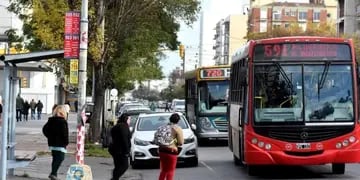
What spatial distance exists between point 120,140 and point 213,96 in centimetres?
1389

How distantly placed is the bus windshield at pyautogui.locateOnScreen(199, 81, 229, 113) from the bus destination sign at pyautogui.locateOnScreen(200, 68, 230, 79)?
0.87ft

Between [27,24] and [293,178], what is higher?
[27,24]

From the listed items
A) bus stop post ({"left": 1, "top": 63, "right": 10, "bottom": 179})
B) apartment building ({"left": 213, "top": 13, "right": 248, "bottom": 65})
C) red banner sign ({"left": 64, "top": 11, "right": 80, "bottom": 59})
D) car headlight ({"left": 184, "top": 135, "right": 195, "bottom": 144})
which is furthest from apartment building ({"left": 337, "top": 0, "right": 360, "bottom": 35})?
apartment building ({"left": 213, "top": 13, "right": 248, "bottom": 65})

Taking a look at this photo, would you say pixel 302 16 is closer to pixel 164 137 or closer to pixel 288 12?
pixel 288 12

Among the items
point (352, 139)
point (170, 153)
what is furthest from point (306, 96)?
point (170, 153)

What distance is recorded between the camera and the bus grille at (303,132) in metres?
15.2

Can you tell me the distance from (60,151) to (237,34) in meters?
147

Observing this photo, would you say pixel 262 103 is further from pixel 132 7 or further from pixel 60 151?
pixel 132 7

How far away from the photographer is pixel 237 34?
16050 cm

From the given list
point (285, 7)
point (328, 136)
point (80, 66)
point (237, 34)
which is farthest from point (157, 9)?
point (237, 34)

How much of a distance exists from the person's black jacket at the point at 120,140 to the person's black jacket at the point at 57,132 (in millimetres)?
995

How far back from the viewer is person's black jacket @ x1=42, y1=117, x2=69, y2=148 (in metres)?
14.6

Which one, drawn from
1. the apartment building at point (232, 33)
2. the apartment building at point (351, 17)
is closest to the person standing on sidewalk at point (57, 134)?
the apartment building at point (351, 17)

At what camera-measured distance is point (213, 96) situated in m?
28.1
